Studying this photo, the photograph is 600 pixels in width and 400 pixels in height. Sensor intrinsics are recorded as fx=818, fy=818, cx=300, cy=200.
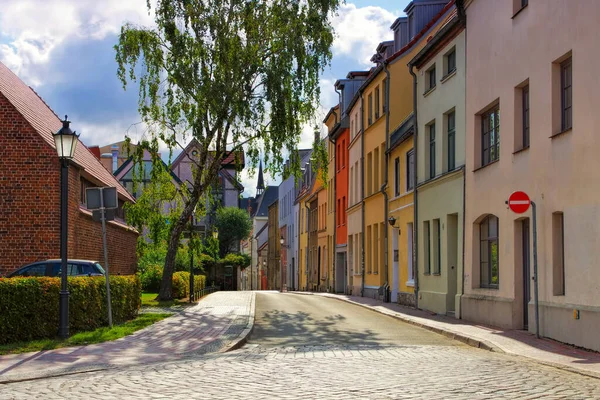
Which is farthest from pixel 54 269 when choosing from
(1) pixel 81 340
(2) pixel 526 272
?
(2) pixel 526 272

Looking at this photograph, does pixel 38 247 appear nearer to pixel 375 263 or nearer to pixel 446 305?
pixel 446 305

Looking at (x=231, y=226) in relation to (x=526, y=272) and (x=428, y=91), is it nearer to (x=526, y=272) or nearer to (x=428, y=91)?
(x=428, y=91)

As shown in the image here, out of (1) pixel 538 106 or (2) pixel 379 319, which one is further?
(2) pixel 379 319

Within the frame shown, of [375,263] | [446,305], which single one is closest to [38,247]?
[446,305]

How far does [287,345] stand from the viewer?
586 inches

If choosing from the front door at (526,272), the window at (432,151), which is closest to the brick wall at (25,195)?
the window at (432,151)

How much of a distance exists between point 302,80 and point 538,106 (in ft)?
38.4

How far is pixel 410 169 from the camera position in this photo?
2900 cm

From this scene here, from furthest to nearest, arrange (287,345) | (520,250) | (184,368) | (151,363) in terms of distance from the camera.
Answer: (520,250)
(287,345)
(151,363)
(184,368)

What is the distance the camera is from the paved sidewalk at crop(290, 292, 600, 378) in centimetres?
1168

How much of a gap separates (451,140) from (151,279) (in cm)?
2123

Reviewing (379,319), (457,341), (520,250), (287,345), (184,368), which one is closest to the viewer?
(184,368)

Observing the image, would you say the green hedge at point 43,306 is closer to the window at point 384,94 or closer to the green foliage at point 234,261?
the window at point 384,94

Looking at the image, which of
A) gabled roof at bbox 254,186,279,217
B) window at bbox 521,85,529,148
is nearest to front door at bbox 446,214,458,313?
window at bbox 521,85,529,148
